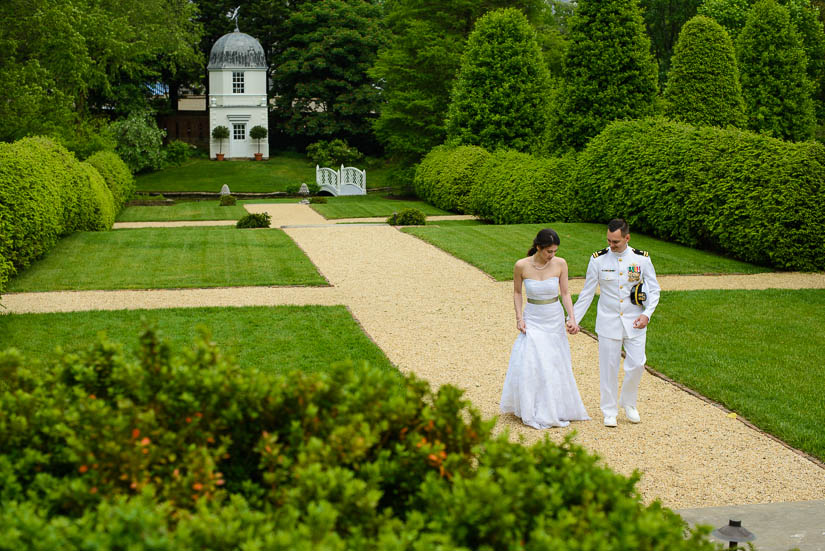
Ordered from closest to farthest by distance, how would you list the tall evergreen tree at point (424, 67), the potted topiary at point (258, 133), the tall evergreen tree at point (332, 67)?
the tall evergreen tree at point (424, 67), the tall evergreen tree at point (332, 67), the potted topiary at point (258, 133)

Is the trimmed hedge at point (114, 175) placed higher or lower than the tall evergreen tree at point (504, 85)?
lower

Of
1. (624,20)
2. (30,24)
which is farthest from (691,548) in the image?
(30,24)

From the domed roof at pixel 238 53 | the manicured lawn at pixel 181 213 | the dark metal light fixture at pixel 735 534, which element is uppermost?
the domed roof at pixel 238 53

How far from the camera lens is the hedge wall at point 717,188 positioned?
15.6 meters

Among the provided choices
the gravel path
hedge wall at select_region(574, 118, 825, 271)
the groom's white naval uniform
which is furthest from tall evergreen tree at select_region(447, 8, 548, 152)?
the groom's white naval uniform

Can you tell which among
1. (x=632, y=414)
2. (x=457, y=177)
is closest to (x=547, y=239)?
(x=632, y=414)

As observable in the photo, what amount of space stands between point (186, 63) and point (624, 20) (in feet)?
115

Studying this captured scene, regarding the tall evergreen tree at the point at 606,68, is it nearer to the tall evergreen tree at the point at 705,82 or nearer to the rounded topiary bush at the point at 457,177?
the tall evergreen tree at the point at 705,82

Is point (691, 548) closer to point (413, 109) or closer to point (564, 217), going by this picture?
point (564, 217)

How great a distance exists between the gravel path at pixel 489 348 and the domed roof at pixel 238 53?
38373 mm

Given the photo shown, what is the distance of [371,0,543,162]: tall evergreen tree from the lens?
37.1 m

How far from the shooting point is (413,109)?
125 feet

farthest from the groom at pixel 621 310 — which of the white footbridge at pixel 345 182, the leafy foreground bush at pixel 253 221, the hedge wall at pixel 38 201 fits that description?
the white footbridge at pixel 345 182

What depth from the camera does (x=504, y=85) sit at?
3086cm
